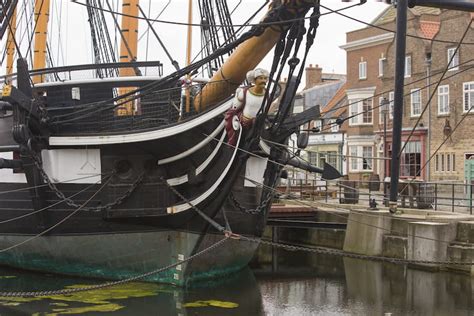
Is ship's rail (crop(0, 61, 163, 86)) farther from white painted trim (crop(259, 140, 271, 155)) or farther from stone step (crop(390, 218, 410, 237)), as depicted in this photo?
stone step (crop(390, 218, 410, 237))

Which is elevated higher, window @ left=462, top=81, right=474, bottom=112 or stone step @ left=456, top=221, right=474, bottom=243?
window @ left=462, top=81, right=474, bottom=112

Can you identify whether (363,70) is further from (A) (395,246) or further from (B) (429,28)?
(A) (395,246)

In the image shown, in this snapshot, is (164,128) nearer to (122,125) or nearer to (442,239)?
(122,125)

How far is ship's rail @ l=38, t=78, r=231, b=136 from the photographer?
11.3m

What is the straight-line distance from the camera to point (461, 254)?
13.8 m

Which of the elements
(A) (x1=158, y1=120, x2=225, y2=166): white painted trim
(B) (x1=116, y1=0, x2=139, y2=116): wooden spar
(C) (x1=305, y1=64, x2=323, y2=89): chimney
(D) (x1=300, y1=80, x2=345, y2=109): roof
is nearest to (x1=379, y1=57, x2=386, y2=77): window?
(D) (x1=300, y1=80, x2=345, y2=109): roof

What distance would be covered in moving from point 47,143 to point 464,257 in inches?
329

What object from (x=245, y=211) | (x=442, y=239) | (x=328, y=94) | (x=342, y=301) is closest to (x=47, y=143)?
(x=245, y=211)

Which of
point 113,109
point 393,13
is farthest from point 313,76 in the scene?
point 113,109

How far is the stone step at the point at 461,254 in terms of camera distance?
13.6 metres

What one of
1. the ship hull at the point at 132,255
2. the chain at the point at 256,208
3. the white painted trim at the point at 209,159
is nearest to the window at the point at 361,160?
the chain at the point at 256,208

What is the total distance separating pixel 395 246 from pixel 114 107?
7.26m

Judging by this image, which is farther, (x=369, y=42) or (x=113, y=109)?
(x=369, y=42)

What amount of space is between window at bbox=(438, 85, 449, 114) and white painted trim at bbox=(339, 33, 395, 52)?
604 cm
